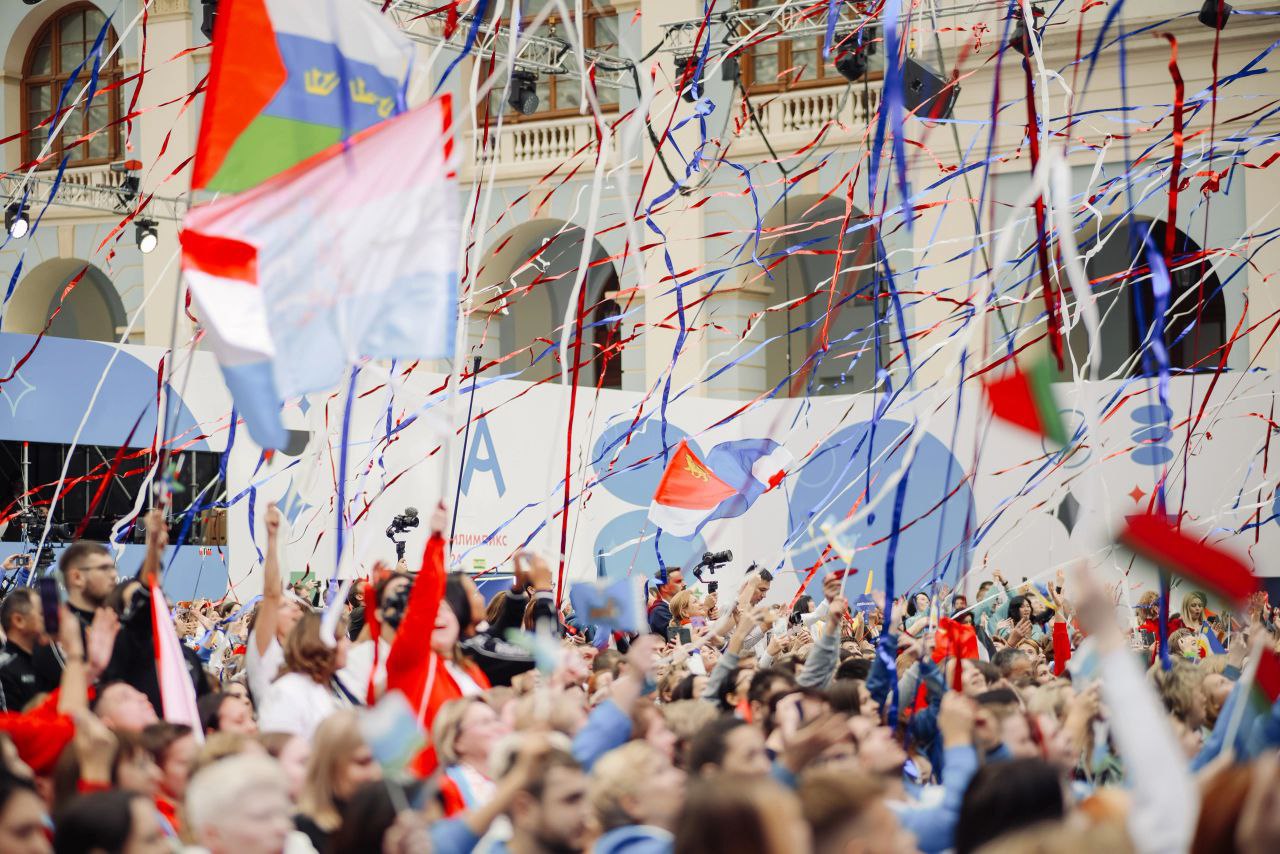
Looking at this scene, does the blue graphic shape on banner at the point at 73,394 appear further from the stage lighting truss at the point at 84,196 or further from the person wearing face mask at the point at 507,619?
the person wearing face mask at the point at 507,619

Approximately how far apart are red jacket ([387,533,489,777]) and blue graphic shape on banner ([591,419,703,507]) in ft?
30.0

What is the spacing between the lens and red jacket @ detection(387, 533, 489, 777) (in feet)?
15.6

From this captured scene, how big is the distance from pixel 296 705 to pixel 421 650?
0.39 metres

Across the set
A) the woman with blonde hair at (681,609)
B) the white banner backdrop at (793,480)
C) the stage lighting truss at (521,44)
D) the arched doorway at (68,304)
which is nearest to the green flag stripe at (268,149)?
the woman with blonde hair at (681,609)

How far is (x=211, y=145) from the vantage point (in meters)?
4.85

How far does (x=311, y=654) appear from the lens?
4.86 metres

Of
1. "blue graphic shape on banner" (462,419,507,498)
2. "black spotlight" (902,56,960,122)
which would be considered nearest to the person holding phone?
"black spotlight" (902,56,960,122)

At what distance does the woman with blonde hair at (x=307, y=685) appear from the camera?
15.4ft

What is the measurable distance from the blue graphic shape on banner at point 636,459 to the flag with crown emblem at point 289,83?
9113 millimetres

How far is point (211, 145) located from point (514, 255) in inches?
594

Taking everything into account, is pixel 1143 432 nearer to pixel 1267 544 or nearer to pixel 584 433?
pixel 1267 544

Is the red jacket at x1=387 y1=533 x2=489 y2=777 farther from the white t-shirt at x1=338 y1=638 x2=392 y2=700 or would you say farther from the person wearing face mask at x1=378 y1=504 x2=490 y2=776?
the white t-shirt at x1=338 y1=638 x2=392 y2=700

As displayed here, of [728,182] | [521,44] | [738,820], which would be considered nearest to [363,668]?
[738,820]

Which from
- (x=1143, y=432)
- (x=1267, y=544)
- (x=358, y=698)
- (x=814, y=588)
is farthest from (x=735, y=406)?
(x=358, y=698)
